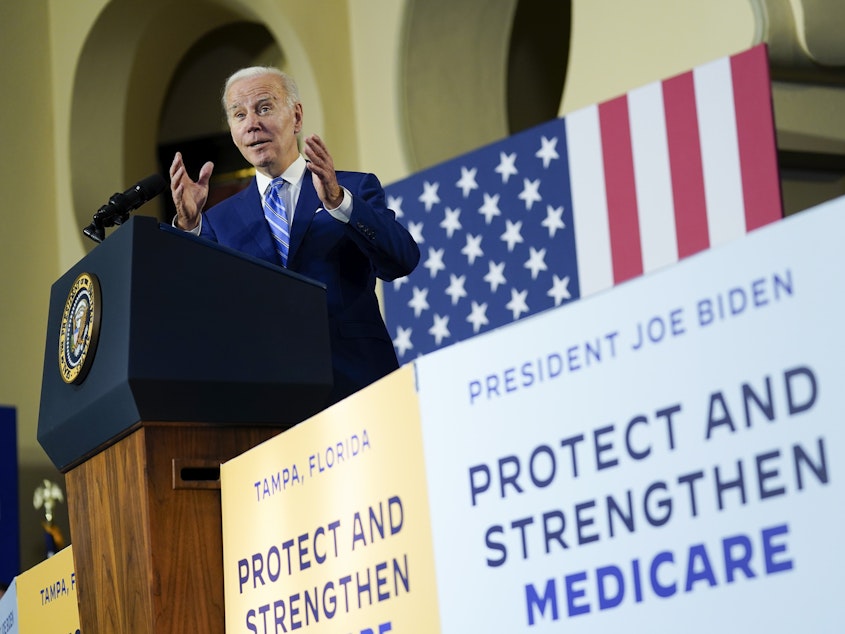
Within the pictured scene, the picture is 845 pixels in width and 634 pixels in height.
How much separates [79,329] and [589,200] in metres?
3.60

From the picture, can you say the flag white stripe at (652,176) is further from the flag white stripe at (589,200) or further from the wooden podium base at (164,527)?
the wooden podium base at (164,527)

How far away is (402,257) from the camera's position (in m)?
2.52

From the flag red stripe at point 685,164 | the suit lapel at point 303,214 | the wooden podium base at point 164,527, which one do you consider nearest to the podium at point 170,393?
the wooden podium base at point 164,527

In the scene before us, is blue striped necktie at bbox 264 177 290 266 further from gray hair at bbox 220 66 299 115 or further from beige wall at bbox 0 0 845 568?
beige wall at bbox 0 0 845 568

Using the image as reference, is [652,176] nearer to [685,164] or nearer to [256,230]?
[685,164]

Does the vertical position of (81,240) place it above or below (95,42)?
below

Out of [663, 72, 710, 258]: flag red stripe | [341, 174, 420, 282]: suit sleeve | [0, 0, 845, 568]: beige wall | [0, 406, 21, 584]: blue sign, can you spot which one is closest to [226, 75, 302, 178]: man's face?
[341, 174, 420, 282]: suit sleeve

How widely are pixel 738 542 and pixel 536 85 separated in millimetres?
7457

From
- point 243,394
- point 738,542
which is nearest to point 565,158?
point 243,394

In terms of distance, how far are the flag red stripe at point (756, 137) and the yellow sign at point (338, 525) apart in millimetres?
3199

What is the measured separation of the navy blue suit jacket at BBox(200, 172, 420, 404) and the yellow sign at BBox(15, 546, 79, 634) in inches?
24.1

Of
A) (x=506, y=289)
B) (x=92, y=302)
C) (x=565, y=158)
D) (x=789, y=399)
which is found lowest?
(x=789, y=399)

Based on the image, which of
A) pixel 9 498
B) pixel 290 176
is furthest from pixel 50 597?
pixel 9 498

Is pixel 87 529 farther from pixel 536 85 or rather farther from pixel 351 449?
pixel 536 85
